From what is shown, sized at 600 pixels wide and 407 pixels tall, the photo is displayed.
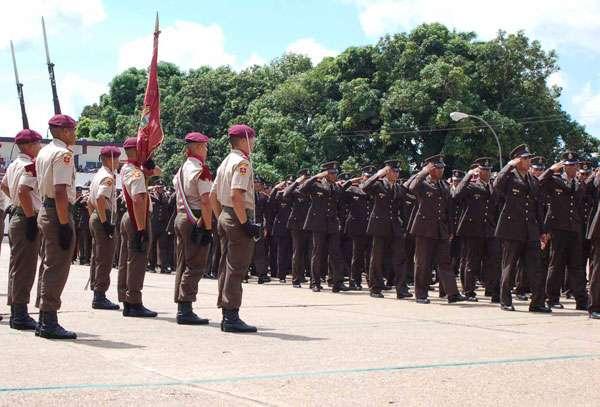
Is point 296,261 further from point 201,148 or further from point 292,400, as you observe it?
point 292,400

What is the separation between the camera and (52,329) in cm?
830

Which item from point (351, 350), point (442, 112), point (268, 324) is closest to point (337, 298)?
point (268, 324)

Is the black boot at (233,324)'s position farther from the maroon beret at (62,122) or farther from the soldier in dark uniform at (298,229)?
the soldier in dark uniform at (298,229)

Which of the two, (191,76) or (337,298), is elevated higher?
(191,76)

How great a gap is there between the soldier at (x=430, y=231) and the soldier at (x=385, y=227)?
2.90 feet

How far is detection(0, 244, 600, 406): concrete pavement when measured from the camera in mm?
5852

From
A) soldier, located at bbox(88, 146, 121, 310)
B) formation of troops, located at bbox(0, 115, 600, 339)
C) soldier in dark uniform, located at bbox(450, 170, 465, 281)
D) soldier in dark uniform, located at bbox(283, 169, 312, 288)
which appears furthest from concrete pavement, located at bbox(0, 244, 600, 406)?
soldier in dark uniform, located at bbox(283, 169, 312, 288)

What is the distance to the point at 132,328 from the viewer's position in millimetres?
9297

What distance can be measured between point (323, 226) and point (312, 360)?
8189mm

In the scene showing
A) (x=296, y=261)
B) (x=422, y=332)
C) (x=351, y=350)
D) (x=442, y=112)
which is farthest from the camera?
(x=442, y=112)

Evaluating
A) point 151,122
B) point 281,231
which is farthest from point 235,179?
point 281,231

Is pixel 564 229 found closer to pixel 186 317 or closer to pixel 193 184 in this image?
pixel 193 184

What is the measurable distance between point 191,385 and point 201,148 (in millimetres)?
4185

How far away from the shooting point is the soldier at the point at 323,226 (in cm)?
1533
